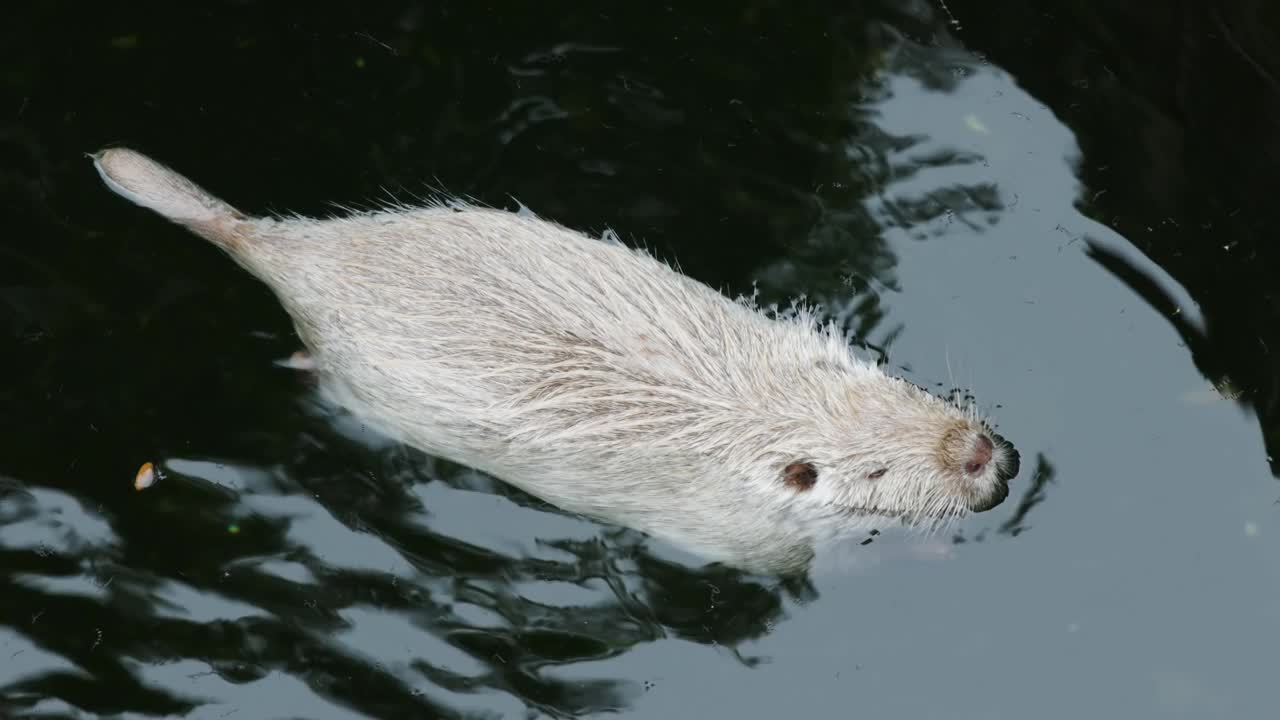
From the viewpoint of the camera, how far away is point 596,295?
130 inches

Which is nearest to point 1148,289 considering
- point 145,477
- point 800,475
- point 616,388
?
point 800,475

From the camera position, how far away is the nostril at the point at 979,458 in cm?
336

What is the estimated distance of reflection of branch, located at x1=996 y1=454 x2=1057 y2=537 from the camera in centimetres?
365

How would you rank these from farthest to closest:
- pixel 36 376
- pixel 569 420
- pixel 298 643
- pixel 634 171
A: pixel 634 171 < pixel 36 376 < pixel 298 643 < pixel 569 420

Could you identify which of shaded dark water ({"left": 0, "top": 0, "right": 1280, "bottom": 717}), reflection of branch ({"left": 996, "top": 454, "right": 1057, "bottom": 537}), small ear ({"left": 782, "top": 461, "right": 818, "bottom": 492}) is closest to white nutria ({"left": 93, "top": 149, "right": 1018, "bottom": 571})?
small ear ({"left": 782, "top": 461, "right": 818, "bottom": 492})

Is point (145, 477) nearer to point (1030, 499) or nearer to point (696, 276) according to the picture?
point (696, 276)

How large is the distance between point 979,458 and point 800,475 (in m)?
0.50

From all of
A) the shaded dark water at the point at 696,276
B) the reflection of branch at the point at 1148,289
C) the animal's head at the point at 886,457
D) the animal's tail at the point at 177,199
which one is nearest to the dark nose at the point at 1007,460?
the animal's head at the point at 886,457

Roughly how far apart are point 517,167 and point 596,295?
1.05 meters

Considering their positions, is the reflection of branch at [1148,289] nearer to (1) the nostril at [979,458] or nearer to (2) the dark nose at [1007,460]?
(2) the dark nose at [1007,460]

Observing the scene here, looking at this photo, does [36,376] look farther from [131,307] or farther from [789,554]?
[789,554]

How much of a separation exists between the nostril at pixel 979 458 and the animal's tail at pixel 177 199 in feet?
7.25

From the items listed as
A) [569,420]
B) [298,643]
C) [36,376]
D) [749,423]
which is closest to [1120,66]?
[749,423]

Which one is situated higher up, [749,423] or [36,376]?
[749,423]
